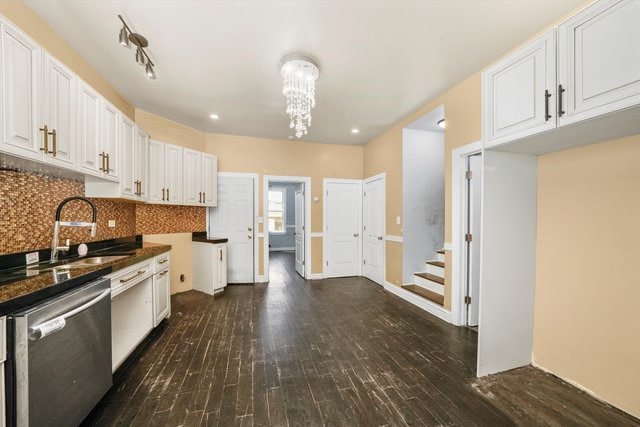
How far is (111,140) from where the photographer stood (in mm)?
2438

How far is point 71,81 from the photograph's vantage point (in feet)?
6.26

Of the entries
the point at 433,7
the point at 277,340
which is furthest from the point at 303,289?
the point at 433,7

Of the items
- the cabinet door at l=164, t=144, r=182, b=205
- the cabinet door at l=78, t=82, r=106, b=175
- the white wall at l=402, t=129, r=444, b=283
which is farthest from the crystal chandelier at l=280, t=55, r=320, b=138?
the cabinet door at l=164, t=144, r=182, b=205

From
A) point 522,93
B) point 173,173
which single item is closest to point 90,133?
point 173,173

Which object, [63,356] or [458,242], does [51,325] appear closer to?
[63,356]

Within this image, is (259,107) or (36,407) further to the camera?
(259,107)

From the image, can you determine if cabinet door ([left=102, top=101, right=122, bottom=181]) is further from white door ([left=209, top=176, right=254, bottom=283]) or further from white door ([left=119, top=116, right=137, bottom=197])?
white door ([left=209, top=176, right=254, bottom=283])

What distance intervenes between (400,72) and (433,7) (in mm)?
845

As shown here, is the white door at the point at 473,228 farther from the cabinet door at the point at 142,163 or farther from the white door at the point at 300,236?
the cabinet door at the point at 142,163

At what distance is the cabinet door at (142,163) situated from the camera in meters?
3.01

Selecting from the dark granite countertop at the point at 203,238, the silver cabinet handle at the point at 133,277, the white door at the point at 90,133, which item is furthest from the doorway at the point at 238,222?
the white door at the point at 90,133

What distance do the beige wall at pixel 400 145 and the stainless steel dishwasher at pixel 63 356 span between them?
3.38m

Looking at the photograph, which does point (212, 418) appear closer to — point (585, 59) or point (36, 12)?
point (585, 59)

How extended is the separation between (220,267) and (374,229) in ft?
9.60
